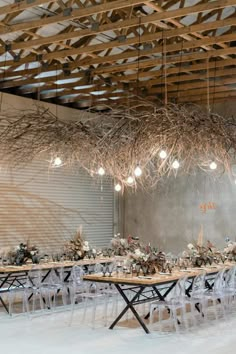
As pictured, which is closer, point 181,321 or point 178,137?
point 178,137

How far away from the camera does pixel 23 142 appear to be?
9.51 meters

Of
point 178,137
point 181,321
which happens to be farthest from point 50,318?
point 178,137

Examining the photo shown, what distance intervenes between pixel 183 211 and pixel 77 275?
512 centimetres

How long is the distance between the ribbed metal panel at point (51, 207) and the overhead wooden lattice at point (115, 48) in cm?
204

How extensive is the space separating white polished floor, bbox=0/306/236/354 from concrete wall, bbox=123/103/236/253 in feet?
17.4

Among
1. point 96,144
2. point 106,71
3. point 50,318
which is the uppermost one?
point 106,71

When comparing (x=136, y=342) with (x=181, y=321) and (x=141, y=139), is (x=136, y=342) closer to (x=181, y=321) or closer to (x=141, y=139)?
(x=181, y=321)

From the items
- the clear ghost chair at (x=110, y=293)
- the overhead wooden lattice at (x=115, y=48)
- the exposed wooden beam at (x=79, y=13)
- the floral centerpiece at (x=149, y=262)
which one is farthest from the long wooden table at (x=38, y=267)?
the exposed wooden beam at (x=79, y=13)

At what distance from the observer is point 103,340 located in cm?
697

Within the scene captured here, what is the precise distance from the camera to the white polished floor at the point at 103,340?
21.2ft

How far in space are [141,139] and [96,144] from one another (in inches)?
45.6

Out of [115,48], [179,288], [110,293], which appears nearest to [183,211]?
[115,48]

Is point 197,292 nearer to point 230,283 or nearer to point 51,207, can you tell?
point 230,283

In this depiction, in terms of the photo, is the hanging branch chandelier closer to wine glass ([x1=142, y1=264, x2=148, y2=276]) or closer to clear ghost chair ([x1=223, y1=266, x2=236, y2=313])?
wine glass ([x1=142, y1=264, x2=148, y2=276])
